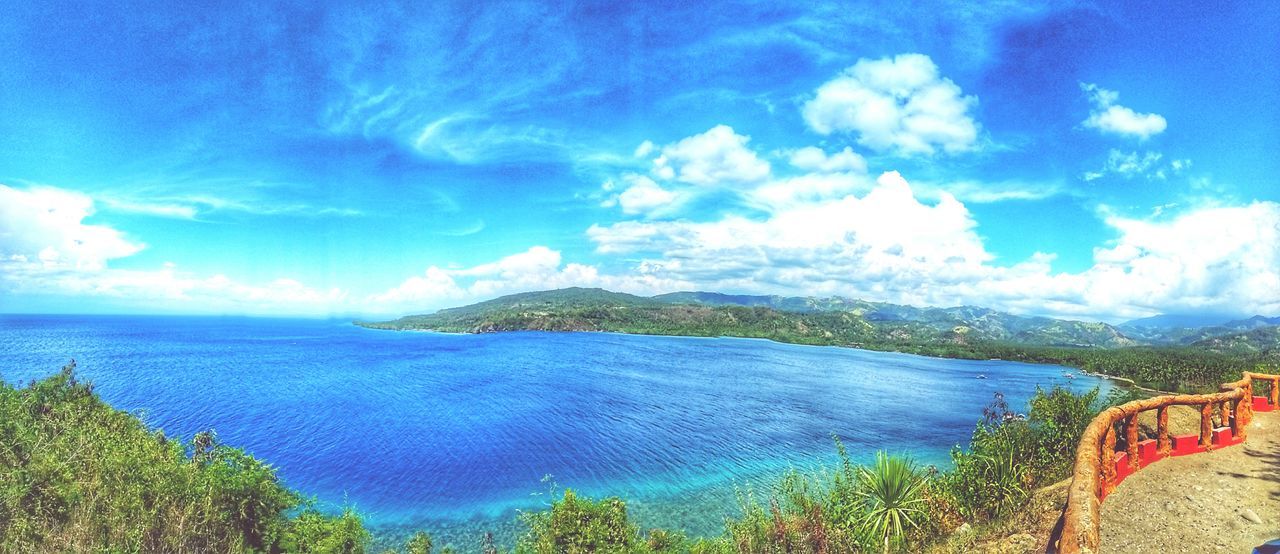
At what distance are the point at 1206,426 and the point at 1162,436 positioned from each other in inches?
47.8

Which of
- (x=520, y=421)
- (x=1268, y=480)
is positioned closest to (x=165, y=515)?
(x=1268, y=480)

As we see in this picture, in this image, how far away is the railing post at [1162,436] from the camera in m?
8.71

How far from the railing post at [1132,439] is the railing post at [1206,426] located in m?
2.11

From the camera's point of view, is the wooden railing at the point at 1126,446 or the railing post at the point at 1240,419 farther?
the railing post at the point at 1240,419

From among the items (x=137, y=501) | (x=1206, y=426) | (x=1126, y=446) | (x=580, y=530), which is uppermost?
(x=1206, y=426)

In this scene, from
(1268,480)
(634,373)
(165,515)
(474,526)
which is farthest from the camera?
(634,373)

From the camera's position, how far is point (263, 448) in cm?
3669

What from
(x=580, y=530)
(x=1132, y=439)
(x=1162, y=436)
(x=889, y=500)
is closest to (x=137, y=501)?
(x=580, y=530)

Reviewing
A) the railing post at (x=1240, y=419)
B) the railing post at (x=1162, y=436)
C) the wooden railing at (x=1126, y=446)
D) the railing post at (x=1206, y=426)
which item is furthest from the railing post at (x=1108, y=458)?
the railing post at (x=1240, y=419)

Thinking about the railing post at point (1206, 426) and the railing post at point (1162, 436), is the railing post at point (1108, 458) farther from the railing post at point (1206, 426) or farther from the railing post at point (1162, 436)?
the railing post at point (1206, 426)

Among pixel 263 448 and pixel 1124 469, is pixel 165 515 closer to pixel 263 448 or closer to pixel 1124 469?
pixel 1124 469

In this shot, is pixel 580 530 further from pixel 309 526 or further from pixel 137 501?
pixel 137 501

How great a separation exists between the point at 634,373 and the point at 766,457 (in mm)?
48848

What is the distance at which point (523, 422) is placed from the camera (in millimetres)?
46875
